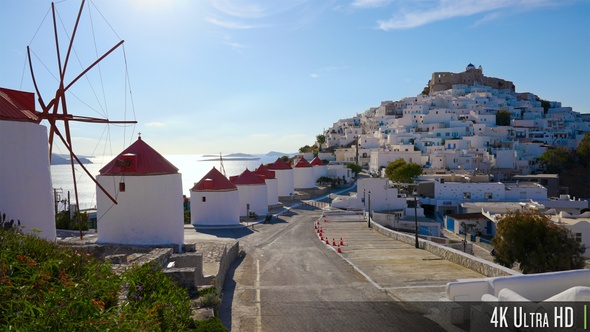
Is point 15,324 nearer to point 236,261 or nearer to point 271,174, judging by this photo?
point 236,261

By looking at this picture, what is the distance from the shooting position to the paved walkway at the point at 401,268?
10.7m

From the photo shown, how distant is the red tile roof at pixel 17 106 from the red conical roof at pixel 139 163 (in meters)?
4.18

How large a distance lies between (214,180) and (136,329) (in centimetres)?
2208

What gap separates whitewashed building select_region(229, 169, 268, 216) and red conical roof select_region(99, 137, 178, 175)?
45.1 ft

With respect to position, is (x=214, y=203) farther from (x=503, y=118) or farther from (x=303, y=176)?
(x=503, y=118)

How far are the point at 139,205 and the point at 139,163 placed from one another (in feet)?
5.19

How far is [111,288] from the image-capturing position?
19.1 ft

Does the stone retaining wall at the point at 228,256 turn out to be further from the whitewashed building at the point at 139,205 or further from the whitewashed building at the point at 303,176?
the whitewashed building at the point at 303,176

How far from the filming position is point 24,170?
11180 millimetres

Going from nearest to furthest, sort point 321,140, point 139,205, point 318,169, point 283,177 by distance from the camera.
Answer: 1. point 139,205
2. point 283,177
3. point 318,169
4. point 321,140

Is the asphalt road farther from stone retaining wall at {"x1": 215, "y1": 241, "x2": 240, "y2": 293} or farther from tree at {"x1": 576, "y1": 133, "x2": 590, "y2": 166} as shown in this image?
tree at {"x1": 576, "y1": 133, "x2": 590, "y2": 166}

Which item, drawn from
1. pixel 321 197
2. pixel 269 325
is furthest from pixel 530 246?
pixel 321 197

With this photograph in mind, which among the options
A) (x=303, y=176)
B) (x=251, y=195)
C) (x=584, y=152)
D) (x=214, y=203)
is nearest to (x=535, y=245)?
(x=214, y=203)

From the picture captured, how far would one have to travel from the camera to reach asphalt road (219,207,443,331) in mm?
8562
